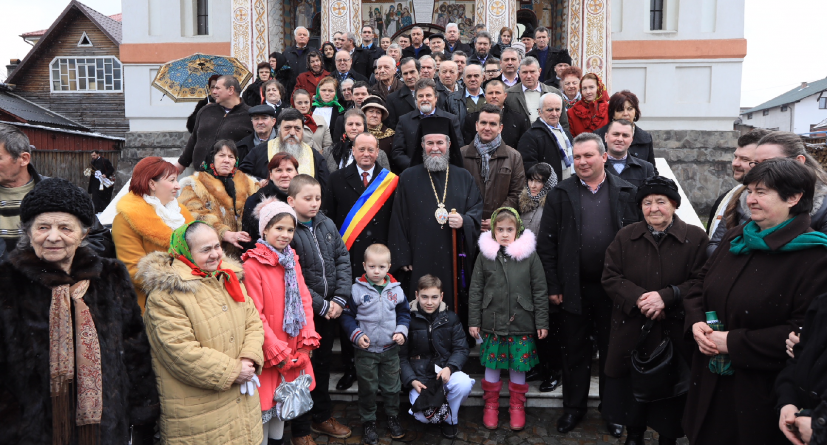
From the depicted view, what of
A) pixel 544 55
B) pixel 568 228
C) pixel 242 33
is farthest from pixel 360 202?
pixel 242 33

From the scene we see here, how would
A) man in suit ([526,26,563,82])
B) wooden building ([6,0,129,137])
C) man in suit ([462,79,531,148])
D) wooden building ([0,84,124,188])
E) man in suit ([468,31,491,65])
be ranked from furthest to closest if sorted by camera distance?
wooden building ([6,0,129,137]) → wooden building ([0,84,124,188]) → man in suit ([526,26,563,82]) → man in suit ([468,31,491,65]) → man in suit ([462,79,531,148])

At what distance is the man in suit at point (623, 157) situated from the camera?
15.4ft

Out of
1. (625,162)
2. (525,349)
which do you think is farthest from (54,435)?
(625,162)

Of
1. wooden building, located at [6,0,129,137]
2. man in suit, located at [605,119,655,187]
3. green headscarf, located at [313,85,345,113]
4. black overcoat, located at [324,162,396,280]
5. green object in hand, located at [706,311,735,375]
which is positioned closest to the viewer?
green object in hand, located at [706,311,735,375]

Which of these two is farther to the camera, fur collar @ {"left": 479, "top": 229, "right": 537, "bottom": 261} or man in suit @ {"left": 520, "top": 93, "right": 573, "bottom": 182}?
man in suit @ {"left": 520, "top": 93, "right": 573, "bottom": 182}

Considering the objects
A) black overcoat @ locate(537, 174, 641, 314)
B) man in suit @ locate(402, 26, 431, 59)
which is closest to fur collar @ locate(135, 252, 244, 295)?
black overcoat @ locate(537, 174, 641, 314)

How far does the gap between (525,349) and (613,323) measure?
738mm

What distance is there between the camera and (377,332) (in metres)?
4.05

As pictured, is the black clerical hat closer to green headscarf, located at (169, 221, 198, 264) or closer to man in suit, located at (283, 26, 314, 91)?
green headscarf, located at (169, 221, 198, 264)

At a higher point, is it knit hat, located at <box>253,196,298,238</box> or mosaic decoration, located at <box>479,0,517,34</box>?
mosaic decoration, located at <box>479,0,517,34</box>

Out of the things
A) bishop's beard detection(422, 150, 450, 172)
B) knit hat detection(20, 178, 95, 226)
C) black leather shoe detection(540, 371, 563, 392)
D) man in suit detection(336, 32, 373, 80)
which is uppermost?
man in suit detection(336, 32, 373, 80)

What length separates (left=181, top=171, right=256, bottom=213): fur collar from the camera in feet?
13.9

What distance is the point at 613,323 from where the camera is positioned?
3758 millimetres

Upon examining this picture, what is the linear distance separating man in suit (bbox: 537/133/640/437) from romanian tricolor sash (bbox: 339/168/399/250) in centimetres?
141
